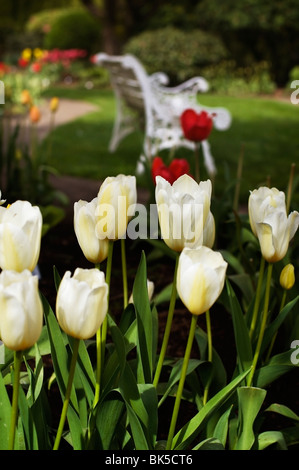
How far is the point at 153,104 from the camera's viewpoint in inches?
213

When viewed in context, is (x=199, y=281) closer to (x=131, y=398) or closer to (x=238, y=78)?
(x=131, y=398)

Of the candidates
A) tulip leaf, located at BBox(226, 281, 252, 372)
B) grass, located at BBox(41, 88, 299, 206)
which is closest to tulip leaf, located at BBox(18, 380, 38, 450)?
tulip leaf, located at BBox(226, 281, 252, 372)

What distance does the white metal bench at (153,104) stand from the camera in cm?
496

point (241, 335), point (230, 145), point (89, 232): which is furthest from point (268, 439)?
point (230, 145)

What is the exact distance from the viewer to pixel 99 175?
5555mm

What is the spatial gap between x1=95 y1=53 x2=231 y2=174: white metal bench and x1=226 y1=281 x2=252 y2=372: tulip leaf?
3.27 meters

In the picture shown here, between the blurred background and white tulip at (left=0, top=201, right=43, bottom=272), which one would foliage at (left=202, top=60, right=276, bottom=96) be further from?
white tulip at (left=0, top=201, right=43, bottom=272)

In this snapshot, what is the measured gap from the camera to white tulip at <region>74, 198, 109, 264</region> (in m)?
1.19

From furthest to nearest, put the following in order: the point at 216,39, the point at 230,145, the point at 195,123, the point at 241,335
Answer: the point at 216,39 → the point at 230,145 → the point at 195,123 → the point at 241,335

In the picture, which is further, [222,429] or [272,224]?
[222,429]

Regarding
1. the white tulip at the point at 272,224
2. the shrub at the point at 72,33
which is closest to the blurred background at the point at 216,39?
the shrub at the point at 72,33

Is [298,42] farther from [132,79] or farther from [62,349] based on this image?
[62,349]

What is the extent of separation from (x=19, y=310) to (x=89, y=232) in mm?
306

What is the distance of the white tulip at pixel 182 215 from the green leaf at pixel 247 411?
1.13 ft
